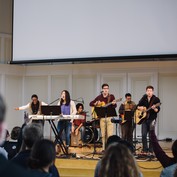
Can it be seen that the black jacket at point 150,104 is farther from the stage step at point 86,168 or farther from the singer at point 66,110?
the singer at point 66,110

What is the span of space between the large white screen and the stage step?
9.07ft

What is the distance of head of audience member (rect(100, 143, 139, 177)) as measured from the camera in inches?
85.4

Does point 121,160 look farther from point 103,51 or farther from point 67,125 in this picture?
point 103,51

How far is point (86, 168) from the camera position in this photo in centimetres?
618

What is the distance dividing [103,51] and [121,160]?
20.8ft

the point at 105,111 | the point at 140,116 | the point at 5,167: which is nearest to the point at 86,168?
the point at 105,111

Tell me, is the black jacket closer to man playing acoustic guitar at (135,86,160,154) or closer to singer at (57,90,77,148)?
man playing acoustic guitar at (135,86,160,154)

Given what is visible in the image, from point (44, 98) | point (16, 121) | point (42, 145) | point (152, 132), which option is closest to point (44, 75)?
point (44, 98)

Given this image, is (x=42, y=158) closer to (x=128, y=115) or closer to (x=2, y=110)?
(x=2, y=110)

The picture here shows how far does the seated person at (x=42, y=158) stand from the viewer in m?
2.20

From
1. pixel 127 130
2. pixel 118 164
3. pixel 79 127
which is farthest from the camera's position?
pixel 79 127

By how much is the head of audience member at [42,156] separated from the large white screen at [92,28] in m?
5.97

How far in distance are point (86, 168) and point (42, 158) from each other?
405 centimetres

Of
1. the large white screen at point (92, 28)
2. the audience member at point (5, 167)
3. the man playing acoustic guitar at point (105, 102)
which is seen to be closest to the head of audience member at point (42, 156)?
the audience member at point (5, 167)
